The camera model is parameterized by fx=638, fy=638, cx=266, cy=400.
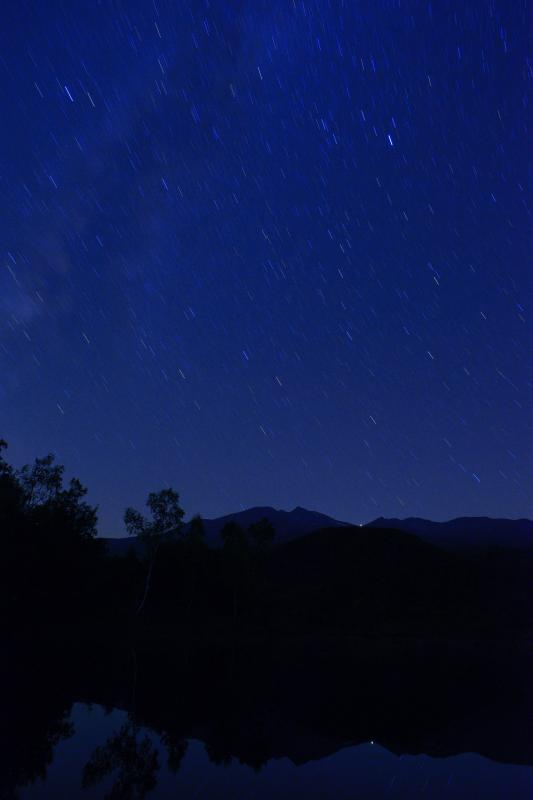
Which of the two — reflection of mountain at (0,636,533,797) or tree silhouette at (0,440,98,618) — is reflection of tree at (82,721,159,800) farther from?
tree silhouette at (0,440,98,618)

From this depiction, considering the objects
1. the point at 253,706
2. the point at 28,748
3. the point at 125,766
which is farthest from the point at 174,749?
the point at 253,706

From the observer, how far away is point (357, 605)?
80625mm

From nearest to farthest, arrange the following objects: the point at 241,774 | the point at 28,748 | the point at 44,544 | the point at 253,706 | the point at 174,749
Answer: the point at 241,774
the point at 28,748
the point at 174,749
the point at 253,706
the point at 44,544

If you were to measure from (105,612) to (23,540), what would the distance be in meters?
11.3

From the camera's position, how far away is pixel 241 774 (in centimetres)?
1233

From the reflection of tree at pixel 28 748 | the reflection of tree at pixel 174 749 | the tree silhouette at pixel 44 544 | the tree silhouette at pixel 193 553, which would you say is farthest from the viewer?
the tree silhouette at pixel 193 553

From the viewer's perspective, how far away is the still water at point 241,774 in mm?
10805

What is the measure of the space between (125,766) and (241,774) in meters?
2.25

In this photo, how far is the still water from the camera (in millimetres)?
10805

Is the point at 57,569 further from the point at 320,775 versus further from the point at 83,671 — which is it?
the point at 320,775

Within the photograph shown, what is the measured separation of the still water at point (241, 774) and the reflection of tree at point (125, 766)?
0.7 inches

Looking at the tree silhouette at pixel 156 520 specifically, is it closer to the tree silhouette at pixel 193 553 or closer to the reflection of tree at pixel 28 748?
the tree silhouette at pixel 193 553

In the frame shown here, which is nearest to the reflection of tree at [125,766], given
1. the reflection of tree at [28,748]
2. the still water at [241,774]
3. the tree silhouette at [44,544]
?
the still water at [241,774]

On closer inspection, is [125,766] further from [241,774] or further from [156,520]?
[156,520]
